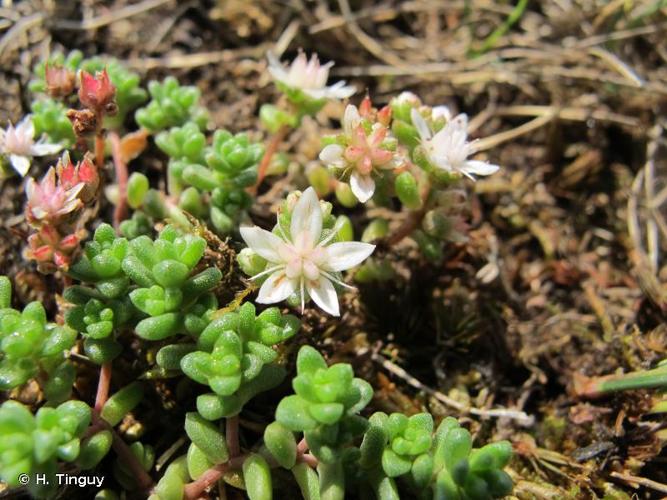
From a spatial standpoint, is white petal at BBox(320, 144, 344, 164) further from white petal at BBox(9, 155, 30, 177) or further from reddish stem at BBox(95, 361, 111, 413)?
white petal at BBox(9, 155, 30, 177)

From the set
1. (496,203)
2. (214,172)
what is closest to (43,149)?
(214,172)

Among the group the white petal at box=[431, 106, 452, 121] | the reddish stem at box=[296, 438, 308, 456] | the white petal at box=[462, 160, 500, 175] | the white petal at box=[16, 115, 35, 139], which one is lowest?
the reddish stem at box=[296, 438, 308, 456]

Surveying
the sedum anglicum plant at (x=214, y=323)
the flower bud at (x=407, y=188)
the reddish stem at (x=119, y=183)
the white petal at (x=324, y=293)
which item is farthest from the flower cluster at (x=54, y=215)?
the flower bud at (x=407, y=188)

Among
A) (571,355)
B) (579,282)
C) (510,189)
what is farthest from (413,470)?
(510,189)

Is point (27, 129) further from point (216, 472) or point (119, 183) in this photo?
point (216, 472)

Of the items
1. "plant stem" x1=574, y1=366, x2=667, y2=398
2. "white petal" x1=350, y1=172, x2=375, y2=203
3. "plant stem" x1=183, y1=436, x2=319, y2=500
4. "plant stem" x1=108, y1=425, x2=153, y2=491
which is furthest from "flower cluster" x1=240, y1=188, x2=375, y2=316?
"plant stem" x1=574, y1=366, x2=667, y2=398
